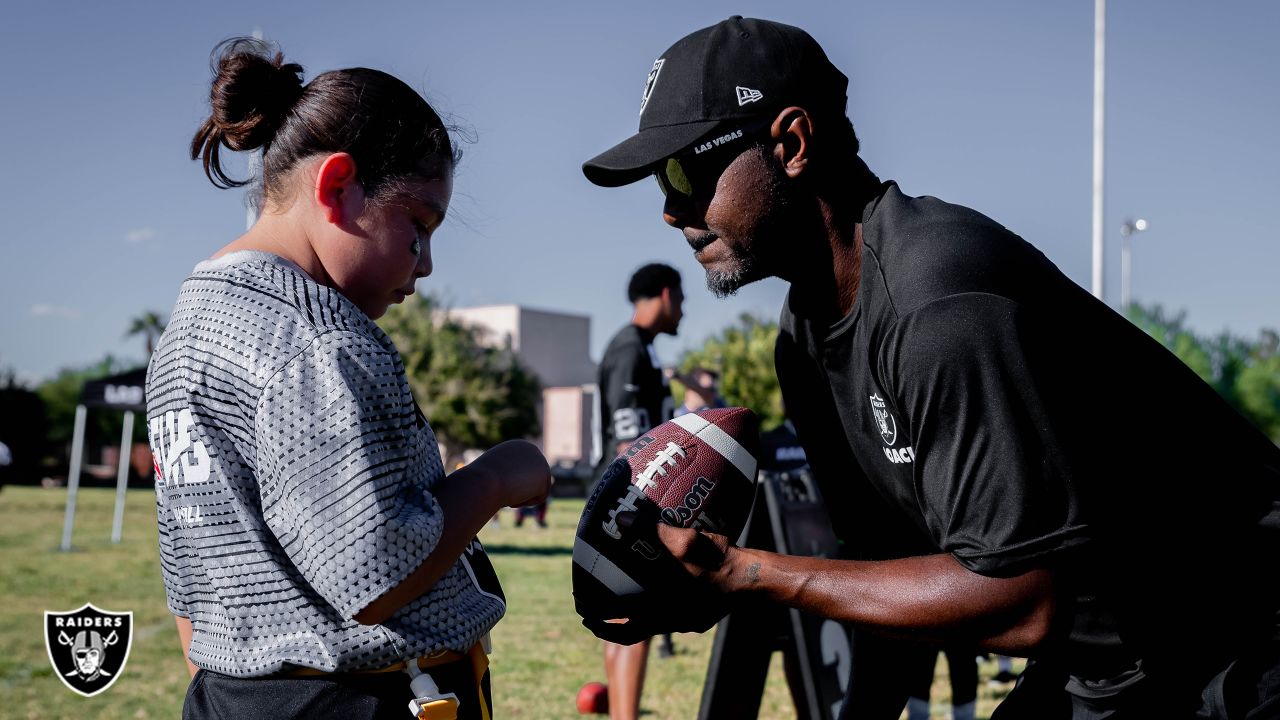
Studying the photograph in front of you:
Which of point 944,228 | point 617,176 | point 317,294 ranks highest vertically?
point 617,176

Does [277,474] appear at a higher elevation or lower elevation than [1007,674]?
higher

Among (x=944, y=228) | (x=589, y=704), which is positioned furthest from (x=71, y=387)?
(x=944, y=228)

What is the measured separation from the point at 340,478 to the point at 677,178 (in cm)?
119

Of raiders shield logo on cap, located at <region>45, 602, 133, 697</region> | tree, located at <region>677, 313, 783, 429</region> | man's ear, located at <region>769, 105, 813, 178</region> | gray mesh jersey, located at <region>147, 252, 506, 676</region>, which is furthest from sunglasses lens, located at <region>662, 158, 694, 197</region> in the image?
tree, located at <region>677, 313, 783, 429</region>

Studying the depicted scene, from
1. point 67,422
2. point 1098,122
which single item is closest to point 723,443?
point 1098,122

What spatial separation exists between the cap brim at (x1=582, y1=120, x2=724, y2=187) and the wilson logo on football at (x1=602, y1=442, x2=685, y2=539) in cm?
67

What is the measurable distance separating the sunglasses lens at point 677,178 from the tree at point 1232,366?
5676 cm

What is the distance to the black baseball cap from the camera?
2.47 meters

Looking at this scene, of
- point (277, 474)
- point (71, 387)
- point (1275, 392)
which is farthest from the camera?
point (71, 387)

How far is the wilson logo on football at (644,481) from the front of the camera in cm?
244

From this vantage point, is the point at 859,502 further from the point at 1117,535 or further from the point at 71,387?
the point at 71,387

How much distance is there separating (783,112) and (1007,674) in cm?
521

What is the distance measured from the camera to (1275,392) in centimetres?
5894

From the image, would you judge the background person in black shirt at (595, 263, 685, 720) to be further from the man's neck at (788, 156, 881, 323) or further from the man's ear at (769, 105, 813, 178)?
the man's ear at (769, 105, 813, 178)
